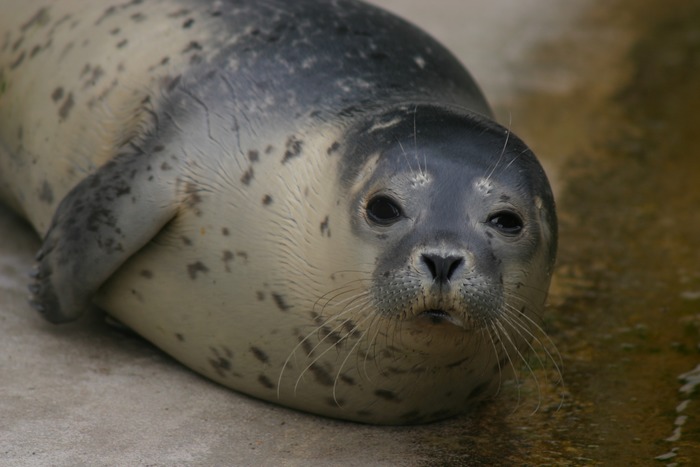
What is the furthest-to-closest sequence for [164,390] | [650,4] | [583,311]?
[650,4]
[583,311]
[164,390]

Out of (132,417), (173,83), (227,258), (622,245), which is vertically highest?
(622,245)

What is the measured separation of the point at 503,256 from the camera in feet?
12.0

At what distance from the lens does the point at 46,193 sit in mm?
4828

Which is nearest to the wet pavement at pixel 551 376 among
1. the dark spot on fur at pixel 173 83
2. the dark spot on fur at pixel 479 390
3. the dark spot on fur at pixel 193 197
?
the dark spot on fur at pixel 479 390

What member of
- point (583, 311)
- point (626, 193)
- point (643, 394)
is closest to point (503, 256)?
point (643, 394)

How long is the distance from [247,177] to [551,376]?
54.5 inches

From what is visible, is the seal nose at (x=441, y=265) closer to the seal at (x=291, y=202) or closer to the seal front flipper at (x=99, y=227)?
the seal at (x=291, y=202)

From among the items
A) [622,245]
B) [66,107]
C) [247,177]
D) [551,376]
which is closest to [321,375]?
[247,177]

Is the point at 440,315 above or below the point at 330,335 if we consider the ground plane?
above

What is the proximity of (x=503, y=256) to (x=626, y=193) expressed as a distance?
307cm

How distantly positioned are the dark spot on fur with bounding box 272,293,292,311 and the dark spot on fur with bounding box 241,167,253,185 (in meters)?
0.41

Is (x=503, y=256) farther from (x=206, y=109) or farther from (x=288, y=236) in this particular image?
(x=206, y=109)

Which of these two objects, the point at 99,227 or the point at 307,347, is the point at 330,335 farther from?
the point at 99,227

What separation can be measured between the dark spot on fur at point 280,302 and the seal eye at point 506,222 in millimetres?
737
